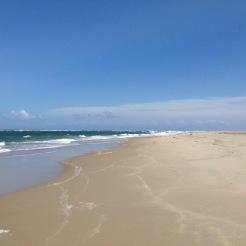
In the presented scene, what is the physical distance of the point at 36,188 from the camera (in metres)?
11.8

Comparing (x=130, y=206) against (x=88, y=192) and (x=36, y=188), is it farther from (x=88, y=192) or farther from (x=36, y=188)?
(x=36, y=188)

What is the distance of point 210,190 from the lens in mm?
10805

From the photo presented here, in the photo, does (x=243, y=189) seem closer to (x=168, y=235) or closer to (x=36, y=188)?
(x=168, y=235)

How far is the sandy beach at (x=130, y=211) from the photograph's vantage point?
22.1 feet

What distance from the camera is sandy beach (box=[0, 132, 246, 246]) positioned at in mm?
6727

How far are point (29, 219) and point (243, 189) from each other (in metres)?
6.07

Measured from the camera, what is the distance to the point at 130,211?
8672 millimetres

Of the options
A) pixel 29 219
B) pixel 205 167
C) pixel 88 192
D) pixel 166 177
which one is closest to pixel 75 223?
pixel 29 219

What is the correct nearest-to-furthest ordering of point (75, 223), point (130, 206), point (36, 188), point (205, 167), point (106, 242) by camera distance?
point (106, 242) < point (75, 223) < point (130, 206) < point (36, 188) < point (205, 167)

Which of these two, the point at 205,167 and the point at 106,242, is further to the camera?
the point at 205,167

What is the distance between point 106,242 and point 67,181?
6.91 meters

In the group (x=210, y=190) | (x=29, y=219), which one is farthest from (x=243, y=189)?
(x=29, y=219)

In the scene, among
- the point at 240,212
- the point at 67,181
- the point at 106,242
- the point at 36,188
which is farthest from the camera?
the point at 67,181

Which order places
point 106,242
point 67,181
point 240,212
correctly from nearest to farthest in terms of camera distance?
point 106,242 → point 240,212 → point 67,181
